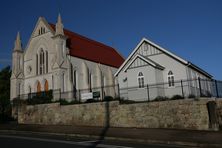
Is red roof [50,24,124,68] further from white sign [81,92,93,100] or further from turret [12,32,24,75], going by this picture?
white sign [81,92,93,100]

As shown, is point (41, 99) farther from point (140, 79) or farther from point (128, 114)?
point (128, 114)

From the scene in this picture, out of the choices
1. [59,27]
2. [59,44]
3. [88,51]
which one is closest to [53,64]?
[59,44]

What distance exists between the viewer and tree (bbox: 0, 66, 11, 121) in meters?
29.0

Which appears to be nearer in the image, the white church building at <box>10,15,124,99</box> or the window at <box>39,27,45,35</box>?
the white church building at <box>10,15,124,99</box>

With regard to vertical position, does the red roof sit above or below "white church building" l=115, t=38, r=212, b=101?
above

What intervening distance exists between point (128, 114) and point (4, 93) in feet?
95.9

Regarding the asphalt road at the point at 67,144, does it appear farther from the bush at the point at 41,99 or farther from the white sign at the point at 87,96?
the bush at the point at 41,99

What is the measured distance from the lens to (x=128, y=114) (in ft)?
60.4

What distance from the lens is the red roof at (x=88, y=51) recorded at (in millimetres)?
36672

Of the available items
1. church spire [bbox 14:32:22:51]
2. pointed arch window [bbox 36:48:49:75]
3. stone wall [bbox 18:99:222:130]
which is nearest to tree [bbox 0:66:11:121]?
stone wall [bbox 18:99:222:130]

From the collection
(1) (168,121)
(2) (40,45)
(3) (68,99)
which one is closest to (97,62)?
(2) (40,45)

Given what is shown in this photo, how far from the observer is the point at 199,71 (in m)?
28.3

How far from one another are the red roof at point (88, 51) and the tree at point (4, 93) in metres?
11.1

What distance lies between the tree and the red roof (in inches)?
438
